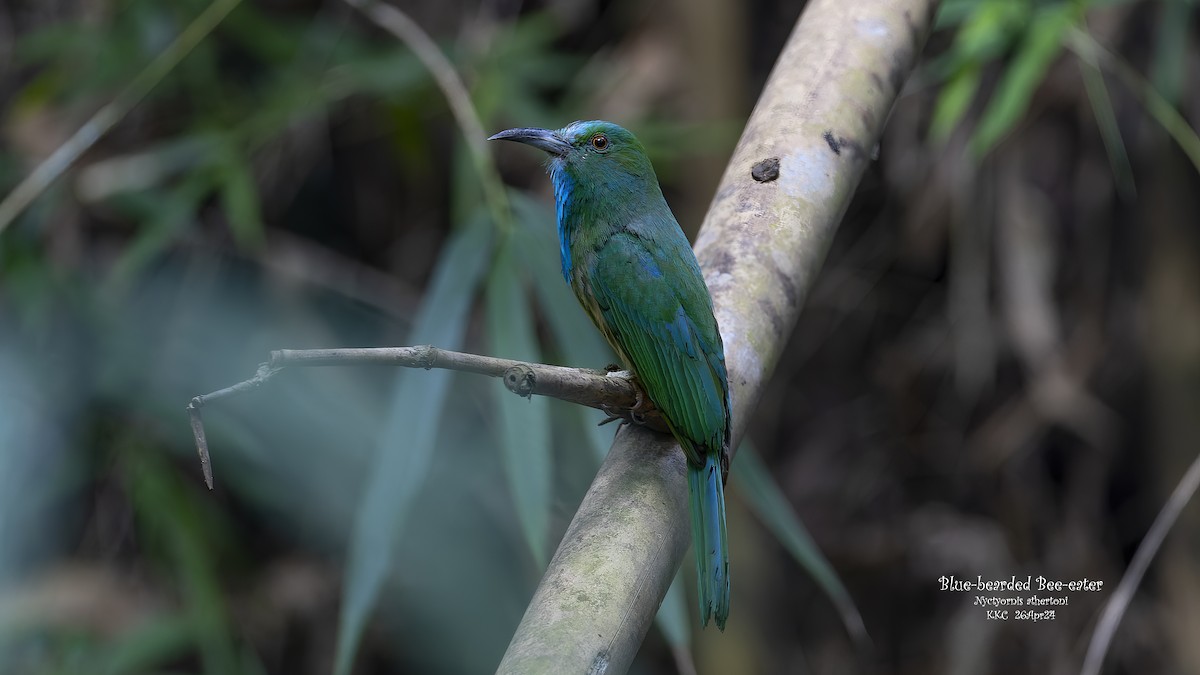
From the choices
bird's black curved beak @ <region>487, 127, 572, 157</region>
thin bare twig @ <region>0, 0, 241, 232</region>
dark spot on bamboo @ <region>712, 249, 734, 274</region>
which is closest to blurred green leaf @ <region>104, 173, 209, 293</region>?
thin bare twig @ <region>0, 0, 241, 232</region>

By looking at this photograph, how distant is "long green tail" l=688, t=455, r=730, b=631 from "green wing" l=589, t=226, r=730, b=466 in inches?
1.4

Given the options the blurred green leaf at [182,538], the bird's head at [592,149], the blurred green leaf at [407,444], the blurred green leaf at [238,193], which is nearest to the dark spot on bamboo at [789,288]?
the bird's head at [592,149]

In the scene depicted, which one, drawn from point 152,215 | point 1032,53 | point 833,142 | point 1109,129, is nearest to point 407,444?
point 833,142

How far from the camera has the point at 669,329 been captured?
5.59ft

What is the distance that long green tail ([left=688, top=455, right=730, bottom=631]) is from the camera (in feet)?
4.83

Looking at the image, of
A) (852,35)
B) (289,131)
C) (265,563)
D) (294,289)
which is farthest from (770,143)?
(265,563)

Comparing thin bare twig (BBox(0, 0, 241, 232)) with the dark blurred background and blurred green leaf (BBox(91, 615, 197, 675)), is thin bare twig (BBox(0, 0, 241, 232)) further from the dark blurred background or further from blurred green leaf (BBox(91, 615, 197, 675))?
blurred green leaf (BBox(91, 615, 197, 675))

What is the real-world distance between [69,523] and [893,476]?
8.94 feet

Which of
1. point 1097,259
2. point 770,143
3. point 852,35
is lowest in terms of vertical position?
point 1097,259

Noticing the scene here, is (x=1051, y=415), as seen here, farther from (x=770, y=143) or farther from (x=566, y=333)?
(x=770, y=143)

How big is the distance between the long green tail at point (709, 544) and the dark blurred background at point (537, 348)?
1155 mm

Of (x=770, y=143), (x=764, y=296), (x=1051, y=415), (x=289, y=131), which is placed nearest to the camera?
(x=764, y=296)

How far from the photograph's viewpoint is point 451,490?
3518 mm

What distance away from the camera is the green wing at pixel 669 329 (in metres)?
1.54
